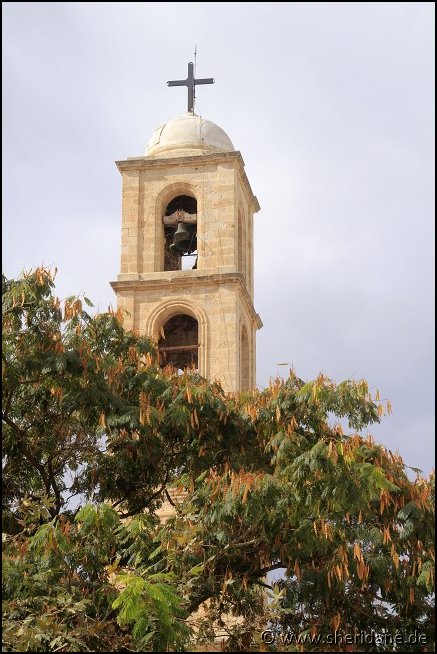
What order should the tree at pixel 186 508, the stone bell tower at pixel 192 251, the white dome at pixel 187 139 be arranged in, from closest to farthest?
the tree at pixel 186 508 < the stone bell tower at pixel 192 251 < the white dome at pixel 187 139

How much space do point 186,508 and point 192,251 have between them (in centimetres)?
1564

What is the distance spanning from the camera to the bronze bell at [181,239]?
30.8 metres

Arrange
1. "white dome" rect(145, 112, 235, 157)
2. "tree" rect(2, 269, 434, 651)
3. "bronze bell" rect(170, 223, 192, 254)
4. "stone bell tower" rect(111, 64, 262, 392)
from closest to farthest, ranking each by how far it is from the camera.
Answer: "tree" rect(2, 269, 434, 651) < "stone bell tower" rect(111, 64, 262, 392) < "bronze bell" rect(170, 223, 192, 254) < "white dome" rect(145, 112, 235, 157)

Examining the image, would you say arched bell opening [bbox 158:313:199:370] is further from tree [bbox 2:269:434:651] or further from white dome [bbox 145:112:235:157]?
tree [bbox 2:269:434:651]

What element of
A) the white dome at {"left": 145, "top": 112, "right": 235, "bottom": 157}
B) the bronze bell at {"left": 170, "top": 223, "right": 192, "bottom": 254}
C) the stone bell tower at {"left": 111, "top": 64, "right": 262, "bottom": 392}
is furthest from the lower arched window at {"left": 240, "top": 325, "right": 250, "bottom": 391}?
the white dome at {"left": 145, "top": 112, "right": 235, "bottom": 157}

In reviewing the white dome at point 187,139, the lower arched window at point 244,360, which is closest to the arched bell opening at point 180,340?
the lower arched window at point 244,360

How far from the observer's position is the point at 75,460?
17.5 m

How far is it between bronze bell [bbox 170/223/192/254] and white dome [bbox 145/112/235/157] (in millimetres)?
1908

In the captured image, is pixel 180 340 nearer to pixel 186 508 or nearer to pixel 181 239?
pixel 181 239

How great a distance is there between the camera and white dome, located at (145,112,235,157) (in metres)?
31.9

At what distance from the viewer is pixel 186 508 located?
1605 centimetres

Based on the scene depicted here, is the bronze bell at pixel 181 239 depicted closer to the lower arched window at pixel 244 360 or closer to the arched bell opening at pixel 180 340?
the arched bell opening at pixel 180 340

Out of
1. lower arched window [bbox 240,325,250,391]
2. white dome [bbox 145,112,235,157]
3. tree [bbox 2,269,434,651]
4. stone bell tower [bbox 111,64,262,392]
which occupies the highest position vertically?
white dome [bbox 145,112,235,157]

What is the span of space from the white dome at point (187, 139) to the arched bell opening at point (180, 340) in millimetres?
4162
